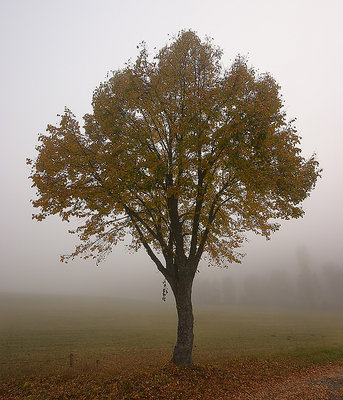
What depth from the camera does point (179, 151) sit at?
12.9 metres

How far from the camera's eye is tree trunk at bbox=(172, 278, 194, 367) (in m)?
13.0

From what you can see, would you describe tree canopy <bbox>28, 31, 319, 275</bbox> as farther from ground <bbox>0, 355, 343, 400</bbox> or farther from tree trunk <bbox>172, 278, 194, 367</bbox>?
ground <bbox>0, 355, 343, 400</bbox>

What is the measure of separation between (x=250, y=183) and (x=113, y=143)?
23.5ft

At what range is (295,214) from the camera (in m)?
13.7

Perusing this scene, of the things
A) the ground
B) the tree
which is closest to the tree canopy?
the tree

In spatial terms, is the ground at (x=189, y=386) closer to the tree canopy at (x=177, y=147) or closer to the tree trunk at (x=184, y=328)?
the tree trunk at (x=184, y=328)

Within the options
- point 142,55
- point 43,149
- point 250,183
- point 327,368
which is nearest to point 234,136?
point 250,183

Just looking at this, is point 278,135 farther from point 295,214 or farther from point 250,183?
point 295,214

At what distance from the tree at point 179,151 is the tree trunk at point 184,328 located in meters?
0.05

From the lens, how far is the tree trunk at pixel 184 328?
12977mm

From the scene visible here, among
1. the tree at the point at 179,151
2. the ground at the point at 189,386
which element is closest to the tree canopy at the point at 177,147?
the tree at the point at 179,151

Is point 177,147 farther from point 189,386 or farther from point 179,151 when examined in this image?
point 189,386

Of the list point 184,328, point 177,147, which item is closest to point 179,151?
point 177,147

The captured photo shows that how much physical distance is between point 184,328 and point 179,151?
919cm
